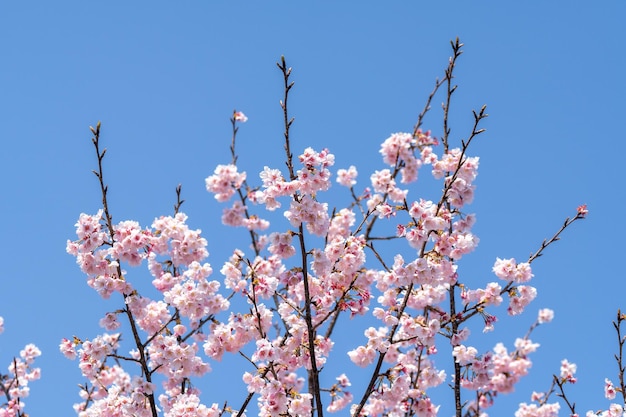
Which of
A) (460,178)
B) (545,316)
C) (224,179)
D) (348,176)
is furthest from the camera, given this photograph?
(348,176)

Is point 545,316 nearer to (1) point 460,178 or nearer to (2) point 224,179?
(1) point 460,178

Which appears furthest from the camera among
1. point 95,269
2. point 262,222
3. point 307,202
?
point 262,222

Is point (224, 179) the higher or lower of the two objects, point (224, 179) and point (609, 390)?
the higher

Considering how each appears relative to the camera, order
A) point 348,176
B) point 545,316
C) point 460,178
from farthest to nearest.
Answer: point 348,176 → point 545,316 → point 460,178

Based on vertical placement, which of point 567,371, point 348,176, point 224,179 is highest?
point 348,176

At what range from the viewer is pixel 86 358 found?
622cm

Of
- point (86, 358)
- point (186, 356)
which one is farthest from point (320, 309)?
point (86, 358)

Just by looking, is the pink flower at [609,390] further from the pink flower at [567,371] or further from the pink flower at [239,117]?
the pink flower at [239,117]

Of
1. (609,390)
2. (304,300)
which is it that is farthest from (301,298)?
(609,390)

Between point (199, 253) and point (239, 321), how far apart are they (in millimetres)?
808

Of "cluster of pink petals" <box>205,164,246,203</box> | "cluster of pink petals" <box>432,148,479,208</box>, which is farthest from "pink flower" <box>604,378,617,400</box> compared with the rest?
"cluster of pink petals" <box>205,164,246,203</box>

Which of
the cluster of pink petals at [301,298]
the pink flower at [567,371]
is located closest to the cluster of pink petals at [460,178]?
the cluster of pink petals at [301,298]

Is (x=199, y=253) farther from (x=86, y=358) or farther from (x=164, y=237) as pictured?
(x=86, y=358)

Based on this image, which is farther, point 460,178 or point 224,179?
point 224,179
